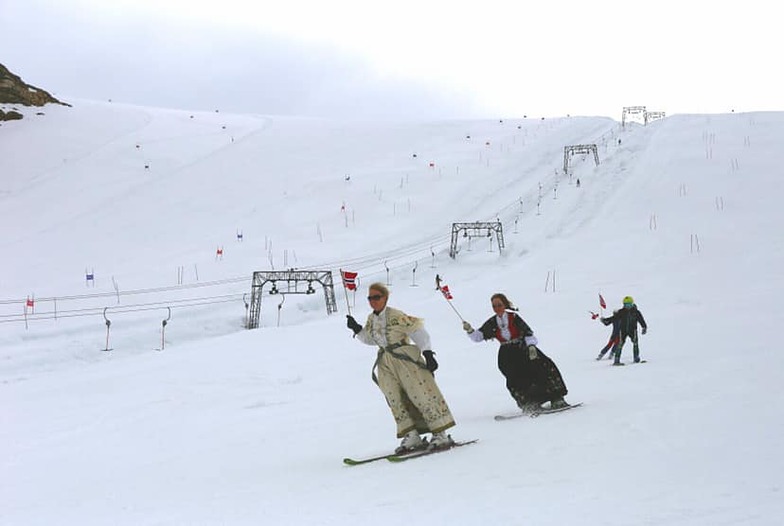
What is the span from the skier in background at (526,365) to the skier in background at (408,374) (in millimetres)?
1541

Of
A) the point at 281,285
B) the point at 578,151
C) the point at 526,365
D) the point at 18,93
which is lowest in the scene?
the point at 526,365

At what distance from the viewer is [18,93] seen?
6531cm

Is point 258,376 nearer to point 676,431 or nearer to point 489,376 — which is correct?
point 489,376

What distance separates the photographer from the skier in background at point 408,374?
6.88m

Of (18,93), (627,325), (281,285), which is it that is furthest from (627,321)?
(18,93)

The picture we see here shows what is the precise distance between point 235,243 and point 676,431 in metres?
31.7

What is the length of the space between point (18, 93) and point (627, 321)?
67731mm

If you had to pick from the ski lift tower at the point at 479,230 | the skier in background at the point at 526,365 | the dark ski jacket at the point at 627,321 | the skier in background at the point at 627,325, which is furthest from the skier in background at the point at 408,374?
the ski lift tower at the point at 479,230

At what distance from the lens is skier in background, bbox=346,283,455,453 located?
688cm

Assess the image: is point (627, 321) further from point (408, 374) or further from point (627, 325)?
point (408, 374)

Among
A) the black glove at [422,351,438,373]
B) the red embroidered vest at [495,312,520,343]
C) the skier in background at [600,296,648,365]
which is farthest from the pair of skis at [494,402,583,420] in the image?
the skier in background at [600,296,648,365]

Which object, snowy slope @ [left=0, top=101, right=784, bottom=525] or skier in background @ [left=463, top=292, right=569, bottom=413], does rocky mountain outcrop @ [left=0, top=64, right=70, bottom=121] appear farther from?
skier in background @ [left=463, top=292, right=569, bottom=413]

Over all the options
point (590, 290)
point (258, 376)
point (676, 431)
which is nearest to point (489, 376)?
point (258, 376)

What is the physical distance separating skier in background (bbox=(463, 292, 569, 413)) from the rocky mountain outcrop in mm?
63747
